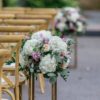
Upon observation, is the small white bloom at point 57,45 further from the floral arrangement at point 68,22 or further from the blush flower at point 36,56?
the floral arrangement at point 68,22

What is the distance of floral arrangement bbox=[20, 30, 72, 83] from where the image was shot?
23.8 feet

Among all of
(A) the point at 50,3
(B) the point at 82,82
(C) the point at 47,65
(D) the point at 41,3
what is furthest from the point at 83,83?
(A) the point at 50,3

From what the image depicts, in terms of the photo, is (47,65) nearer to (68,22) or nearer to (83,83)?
(83,83)

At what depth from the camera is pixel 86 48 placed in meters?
17.1

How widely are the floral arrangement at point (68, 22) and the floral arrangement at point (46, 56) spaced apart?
541cm

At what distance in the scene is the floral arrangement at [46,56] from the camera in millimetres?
7256

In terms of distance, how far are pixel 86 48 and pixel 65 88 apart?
6485 mm

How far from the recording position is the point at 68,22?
42.7 ft

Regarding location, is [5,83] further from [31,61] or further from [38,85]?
[38,85]

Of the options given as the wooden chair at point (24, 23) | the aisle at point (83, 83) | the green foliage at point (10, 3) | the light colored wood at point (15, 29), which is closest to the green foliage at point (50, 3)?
the green foliage at point (10, 3)

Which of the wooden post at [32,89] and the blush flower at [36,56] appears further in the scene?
the wooden post at [32,89]

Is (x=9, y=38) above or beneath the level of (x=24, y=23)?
beneath

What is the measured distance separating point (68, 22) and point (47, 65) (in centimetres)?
584

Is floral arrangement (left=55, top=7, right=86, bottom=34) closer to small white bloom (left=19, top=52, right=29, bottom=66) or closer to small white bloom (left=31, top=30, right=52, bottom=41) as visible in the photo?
small white bloom (left=31, top=30, right=52, bottom=41)
